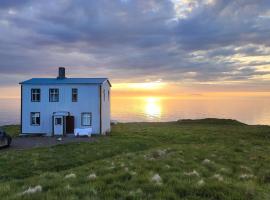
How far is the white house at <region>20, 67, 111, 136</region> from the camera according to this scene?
150 feet

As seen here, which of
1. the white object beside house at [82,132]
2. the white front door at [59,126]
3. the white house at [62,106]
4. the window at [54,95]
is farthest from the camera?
the window at [54,95]

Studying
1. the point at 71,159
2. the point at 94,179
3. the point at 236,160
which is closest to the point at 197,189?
the point at 94,179

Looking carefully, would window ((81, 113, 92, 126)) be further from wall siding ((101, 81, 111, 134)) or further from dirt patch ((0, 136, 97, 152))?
dirt patch ((0, 136, 97, 152))

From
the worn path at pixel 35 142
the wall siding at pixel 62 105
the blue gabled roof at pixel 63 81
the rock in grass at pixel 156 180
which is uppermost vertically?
the blue gabled roof at pixel 63 81

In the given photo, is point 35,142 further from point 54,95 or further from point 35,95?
point 35,95

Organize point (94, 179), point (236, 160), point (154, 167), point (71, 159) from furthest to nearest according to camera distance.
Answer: point (71, 159) → point (236, 160) → point (154, 167) → point (94, 179)

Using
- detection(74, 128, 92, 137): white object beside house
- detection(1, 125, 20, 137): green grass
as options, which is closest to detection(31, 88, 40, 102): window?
detection(1, 125, 20, 137): green grass

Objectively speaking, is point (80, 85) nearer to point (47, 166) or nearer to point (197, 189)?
point (47, 166)

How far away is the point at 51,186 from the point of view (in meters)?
9.66

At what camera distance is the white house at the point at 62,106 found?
4572 cm

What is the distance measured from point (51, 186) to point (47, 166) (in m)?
11.3

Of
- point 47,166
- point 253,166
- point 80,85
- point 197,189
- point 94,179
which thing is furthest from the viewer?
point 80,85

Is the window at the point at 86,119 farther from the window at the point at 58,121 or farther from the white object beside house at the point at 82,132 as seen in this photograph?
the window at the point at 58,121

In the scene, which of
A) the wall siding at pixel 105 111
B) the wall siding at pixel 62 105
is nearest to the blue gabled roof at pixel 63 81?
the wall siding at pixel 62 105
